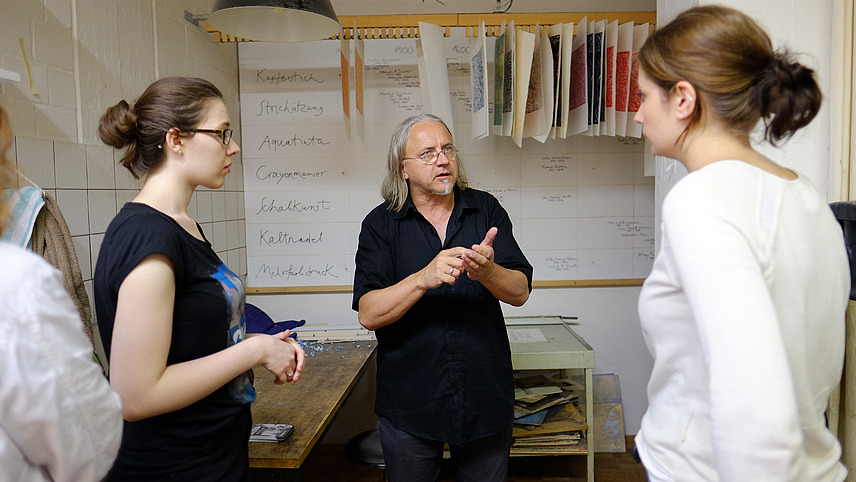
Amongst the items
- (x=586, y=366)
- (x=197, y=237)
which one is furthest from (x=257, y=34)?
(x=586, y=366)

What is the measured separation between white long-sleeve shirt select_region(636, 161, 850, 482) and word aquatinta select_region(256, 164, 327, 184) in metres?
2.49

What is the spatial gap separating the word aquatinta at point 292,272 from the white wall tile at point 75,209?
4.27 ft

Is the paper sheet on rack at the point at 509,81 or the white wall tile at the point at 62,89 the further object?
the paper sheet on rack at the point at 509,81

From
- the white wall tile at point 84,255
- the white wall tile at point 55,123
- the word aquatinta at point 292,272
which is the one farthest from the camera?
the word aquatinta at point 292,272

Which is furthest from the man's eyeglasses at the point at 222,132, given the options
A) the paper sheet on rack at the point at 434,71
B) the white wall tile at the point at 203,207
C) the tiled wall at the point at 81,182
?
the white wall tile at the point at 203,207

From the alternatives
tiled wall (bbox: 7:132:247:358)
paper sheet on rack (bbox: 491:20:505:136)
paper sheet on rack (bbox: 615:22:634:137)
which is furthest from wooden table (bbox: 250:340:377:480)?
paper sheet on rack (bbox: 615:22:634:137)

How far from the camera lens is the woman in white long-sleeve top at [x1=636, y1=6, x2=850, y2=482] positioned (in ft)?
2.07

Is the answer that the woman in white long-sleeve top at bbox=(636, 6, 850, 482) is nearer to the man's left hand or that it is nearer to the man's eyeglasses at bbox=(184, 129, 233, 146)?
the man's left hand

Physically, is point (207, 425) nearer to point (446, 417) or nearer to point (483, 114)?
point (446, 417)

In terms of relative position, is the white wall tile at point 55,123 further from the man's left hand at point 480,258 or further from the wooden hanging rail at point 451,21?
the man's left hand at point 480,258

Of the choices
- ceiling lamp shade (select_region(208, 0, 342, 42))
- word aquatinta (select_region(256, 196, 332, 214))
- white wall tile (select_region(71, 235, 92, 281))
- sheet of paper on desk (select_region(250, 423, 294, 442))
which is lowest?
sheet of paper on desk (select_region(250, 423, 294, 442))

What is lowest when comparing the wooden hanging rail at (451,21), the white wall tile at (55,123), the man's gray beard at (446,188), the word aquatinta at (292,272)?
the word aquatinta at (292,272)

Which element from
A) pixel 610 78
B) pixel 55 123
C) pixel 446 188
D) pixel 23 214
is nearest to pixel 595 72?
pixel 610 78

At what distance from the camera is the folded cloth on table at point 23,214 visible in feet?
4.74
